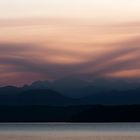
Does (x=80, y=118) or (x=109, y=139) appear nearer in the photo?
(x=109, y=139)

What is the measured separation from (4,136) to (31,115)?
27.1ft

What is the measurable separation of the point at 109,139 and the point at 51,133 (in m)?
3.06

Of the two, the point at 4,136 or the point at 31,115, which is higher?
the point at 31,115

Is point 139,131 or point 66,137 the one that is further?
point 139,131

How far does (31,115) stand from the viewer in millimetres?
27453

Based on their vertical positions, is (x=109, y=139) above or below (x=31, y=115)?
below

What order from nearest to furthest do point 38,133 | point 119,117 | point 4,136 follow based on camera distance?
point 4,136 → point 38,133 → point 119,117

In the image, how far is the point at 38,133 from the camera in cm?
2194

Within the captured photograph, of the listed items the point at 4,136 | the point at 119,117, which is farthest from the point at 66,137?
the point at 119,117

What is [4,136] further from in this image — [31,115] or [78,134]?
[31,115]

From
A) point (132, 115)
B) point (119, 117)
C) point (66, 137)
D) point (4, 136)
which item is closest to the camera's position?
point (4, 136)

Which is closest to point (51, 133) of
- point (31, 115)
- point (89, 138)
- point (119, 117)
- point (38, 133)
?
point (38, 133)

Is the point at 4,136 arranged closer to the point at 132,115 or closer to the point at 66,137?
the point at 66,137

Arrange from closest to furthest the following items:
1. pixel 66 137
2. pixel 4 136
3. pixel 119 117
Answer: pixel 4 136 < pixel 66 137 < pixel 119 117
